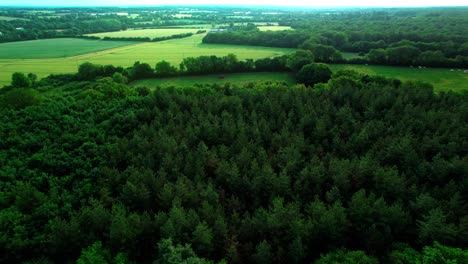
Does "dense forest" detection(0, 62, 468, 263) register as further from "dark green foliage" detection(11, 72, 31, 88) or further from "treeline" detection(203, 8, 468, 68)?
"treeline" detection(203, 8, 468, 68)

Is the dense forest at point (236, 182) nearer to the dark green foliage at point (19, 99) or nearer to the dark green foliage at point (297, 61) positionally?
the dark green foliage at point (19, 99)

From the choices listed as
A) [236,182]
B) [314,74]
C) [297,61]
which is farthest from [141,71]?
[236,182]

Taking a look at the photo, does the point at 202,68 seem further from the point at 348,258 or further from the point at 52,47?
the point at 348,258

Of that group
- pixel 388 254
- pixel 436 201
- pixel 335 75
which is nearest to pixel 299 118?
pixel 436 201

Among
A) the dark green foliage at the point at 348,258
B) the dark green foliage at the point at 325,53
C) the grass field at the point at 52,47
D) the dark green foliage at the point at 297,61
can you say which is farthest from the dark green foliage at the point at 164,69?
the dark green foliage at the point at 348,258

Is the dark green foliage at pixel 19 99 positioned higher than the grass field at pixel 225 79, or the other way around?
the dark green foliage at pixel 19 99

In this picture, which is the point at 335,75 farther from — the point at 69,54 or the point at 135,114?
the point at 69,54
